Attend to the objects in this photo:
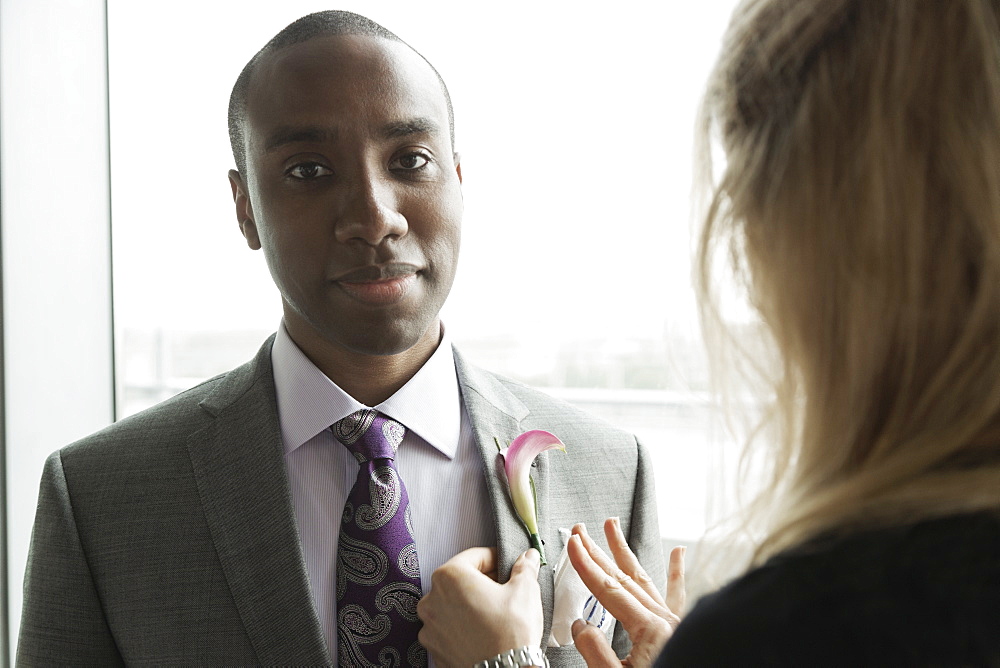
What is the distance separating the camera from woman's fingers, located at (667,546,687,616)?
1.11 m

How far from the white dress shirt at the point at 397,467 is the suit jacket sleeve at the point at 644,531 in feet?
A: 0.89

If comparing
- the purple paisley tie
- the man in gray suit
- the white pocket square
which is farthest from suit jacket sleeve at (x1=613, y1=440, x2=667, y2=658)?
the purple paisley tie

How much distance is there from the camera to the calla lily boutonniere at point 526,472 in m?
1.18

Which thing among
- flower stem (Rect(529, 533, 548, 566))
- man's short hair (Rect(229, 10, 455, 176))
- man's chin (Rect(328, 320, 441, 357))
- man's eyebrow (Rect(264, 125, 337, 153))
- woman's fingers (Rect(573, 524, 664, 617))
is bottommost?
flower stem (Rect(529, 533, 548, 566))

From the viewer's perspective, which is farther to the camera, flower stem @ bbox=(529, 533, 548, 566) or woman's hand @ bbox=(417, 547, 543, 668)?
→ flower stem @ bbox=(529, 533, 548, 566)

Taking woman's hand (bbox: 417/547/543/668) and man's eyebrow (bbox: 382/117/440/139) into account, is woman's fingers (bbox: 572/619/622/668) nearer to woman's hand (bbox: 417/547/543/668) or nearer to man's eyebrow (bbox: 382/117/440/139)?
woman's hand (bbox: 417/547/543/668)

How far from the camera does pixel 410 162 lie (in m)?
1.18

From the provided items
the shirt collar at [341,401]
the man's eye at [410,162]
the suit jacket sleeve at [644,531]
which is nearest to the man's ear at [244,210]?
the shirt collar at [341,401]

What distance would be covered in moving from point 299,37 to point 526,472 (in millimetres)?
729

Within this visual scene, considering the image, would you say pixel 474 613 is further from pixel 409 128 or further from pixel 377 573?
pixel 409 128

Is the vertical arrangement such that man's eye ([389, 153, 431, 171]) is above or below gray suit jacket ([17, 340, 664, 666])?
above

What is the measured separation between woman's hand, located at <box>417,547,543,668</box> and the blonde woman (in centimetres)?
45

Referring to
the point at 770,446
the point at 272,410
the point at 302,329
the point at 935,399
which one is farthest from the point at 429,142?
the point at 935,399

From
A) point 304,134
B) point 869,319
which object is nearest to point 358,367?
point 304,134
